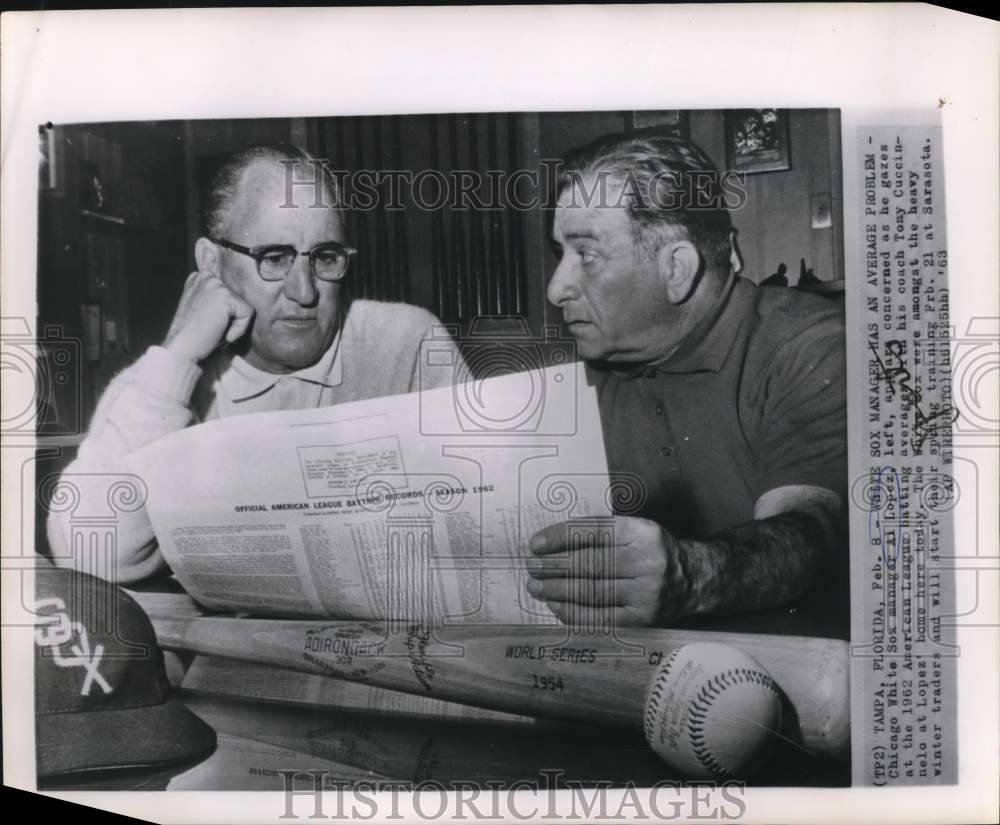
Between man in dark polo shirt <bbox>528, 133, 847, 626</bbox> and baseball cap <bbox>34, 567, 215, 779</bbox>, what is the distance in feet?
2.46

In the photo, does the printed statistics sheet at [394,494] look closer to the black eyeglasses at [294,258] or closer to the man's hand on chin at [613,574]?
the man's hand on chin at [613,574]

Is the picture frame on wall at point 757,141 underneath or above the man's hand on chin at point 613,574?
above

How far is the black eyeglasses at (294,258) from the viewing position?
1.62 metres

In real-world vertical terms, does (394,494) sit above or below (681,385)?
below

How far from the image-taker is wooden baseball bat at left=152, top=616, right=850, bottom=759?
158cm

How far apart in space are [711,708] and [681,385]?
0.61 metres

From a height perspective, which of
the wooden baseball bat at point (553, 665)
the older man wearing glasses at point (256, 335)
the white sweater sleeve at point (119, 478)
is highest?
the older man wearing glasses at point (256, 335)

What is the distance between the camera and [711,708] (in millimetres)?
1566

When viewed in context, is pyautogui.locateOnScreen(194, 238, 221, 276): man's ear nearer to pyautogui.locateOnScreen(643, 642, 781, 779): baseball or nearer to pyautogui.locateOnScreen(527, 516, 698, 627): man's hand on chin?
pyautogui.locateOnScreen(527, 516, 698, 627): man's hand on chin

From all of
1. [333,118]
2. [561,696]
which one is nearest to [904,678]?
[561,696]

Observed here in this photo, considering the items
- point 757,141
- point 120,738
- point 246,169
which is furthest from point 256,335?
point 757,141
